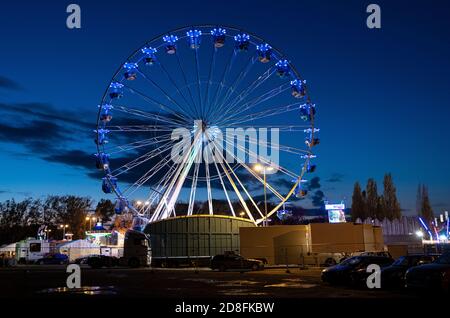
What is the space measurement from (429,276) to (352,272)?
568 centimetres

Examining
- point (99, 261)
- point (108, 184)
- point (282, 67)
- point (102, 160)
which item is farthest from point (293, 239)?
point (102, 160)

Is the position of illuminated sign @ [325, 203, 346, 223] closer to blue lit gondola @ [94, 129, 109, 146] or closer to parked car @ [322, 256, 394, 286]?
blue lit gondola @ [94, 129, 109, 146]

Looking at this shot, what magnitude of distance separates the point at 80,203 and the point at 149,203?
226 ft

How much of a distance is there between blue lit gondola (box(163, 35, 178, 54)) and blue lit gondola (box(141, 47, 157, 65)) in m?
1.36

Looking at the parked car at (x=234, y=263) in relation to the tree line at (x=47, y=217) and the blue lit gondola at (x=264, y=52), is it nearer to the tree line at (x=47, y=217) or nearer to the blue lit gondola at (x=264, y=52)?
the blue lit gondola at (x=264, y=52)

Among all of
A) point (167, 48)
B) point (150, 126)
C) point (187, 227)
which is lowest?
point (187, 227)

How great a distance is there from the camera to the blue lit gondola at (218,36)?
132 ft

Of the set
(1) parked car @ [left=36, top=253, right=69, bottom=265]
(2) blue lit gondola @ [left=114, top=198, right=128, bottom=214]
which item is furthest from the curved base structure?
(1) parked car @ [left=36, top=253, right=69, bottom=265]

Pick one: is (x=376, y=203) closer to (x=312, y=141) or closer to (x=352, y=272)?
(x=312, y=141)

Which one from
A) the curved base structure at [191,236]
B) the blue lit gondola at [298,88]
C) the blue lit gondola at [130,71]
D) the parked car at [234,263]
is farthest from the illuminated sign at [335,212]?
the blue lit gondola at [130,71]

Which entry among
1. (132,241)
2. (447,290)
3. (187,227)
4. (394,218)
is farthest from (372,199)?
(447,290)

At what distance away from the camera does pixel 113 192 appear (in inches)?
1697
